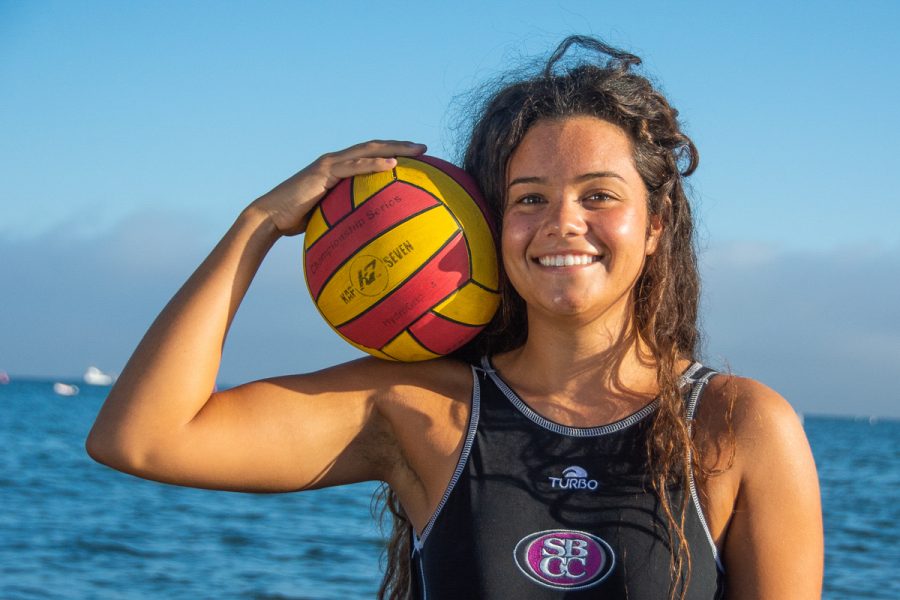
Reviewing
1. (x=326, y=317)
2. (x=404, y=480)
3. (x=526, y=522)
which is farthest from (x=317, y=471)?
(x=526, y=522)

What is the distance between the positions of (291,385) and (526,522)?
720mm

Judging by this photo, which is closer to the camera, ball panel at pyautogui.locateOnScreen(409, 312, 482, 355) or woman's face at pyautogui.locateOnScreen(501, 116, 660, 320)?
woman's face at pyautogui.locateOnScreen(501, 116, 660, 320)

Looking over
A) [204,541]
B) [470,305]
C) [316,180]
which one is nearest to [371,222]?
[316,180]

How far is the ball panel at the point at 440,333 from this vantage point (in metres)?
2.66

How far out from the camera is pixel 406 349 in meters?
2.71

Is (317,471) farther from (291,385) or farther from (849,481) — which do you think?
(849,481)

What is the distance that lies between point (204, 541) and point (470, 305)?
1077 centimetres

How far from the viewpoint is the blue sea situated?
33.5ft

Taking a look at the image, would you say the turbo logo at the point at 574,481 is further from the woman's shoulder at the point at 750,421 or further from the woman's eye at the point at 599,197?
the woman's eye at the point at 599,197

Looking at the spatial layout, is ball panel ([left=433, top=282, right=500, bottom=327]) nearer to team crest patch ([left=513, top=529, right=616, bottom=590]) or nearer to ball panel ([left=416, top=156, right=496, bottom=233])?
ball panel ([left=416, top=156, right=496, bottom=233])

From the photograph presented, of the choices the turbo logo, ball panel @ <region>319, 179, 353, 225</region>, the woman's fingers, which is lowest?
the turbo logo

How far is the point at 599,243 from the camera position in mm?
2512

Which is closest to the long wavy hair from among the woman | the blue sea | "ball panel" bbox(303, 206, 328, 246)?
the woman

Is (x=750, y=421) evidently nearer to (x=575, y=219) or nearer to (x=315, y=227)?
(x=575, y=219)
